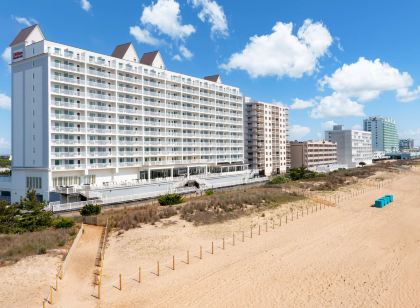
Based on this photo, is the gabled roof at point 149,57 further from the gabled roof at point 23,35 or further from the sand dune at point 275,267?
the sand dune at point 275,267

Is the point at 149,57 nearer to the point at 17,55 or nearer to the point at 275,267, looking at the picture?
the point at 17,55

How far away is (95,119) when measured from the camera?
2448 inches

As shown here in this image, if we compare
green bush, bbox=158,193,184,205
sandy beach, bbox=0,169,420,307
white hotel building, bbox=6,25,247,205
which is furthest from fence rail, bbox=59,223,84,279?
white hotel building, bbox=6,25,247,205

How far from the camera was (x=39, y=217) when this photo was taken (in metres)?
35.6

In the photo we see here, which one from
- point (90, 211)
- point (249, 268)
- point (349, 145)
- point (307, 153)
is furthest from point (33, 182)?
point (349, 145)

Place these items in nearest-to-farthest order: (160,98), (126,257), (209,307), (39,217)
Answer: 1. (209,307)
2. (126,257)
3. (39,217)
4. (160,98)

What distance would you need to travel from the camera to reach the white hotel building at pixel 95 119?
185 feet

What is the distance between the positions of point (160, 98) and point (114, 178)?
20.6 meters

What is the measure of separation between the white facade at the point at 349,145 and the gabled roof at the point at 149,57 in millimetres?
123600

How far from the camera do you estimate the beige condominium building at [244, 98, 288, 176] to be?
11519cm

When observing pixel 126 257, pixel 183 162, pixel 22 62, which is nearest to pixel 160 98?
pixel 183 162

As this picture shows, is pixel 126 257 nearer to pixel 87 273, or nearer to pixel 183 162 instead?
pixel 87 273

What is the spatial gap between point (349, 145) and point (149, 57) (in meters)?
128

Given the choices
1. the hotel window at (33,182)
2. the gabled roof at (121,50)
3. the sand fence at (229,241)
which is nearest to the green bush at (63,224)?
the sand fence at (229,241)
